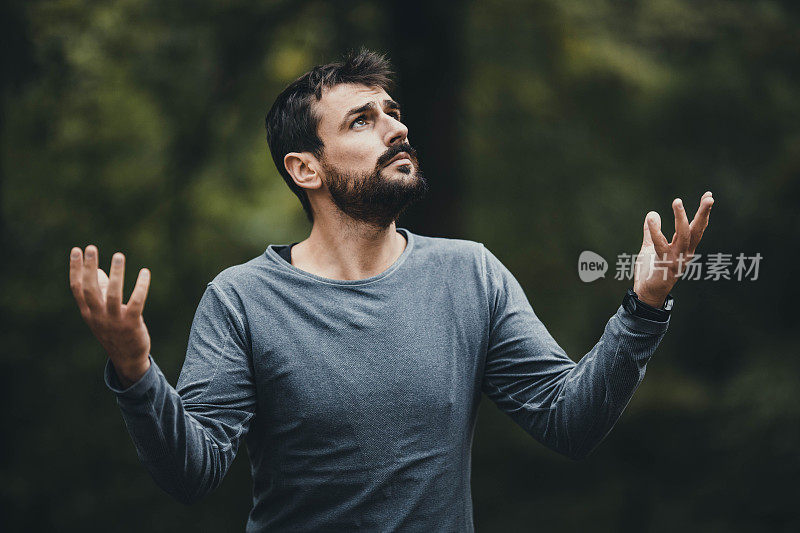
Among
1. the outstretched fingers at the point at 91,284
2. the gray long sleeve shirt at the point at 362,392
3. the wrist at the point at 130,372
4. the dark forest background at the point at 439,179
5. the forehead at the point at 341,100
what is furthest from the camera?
the dark forest background at the point at 439,179

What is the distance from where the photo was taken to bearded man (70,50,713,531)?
2.21 meters

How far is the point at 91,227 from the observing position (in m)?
5.78

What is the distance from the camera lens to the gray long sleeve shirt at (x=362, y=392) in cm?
236

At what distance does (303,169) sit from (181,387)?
0.86 m

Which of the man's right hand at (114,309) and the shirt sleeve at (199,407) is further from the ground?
Result: the man's right hand at (114,309)

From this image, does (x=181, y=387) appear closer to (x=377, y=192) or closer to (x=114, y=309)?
(x=114, y=309)

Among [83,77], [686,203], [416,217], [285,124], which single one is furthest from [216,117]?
[686,203]

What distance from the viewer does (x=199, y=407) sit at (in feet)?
7.64

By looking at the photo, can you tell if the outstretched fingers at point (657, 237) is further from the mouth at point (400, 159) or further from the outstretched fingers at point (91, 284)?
the outstretched fingers at point (91, 284)

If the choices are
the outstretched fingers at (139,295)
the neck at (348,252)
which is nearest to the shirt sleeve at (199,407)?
the outstretched fingers at (139,295)

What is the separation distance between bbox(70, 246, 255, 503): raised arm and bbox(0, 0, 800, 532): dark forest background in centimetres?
281

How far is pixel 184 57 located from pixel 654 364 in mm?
4184

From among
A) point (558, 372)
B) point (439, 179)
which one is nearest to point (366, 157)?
point (558, 372)

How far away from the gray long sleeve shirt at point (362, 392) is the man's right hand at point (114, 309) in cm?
33
